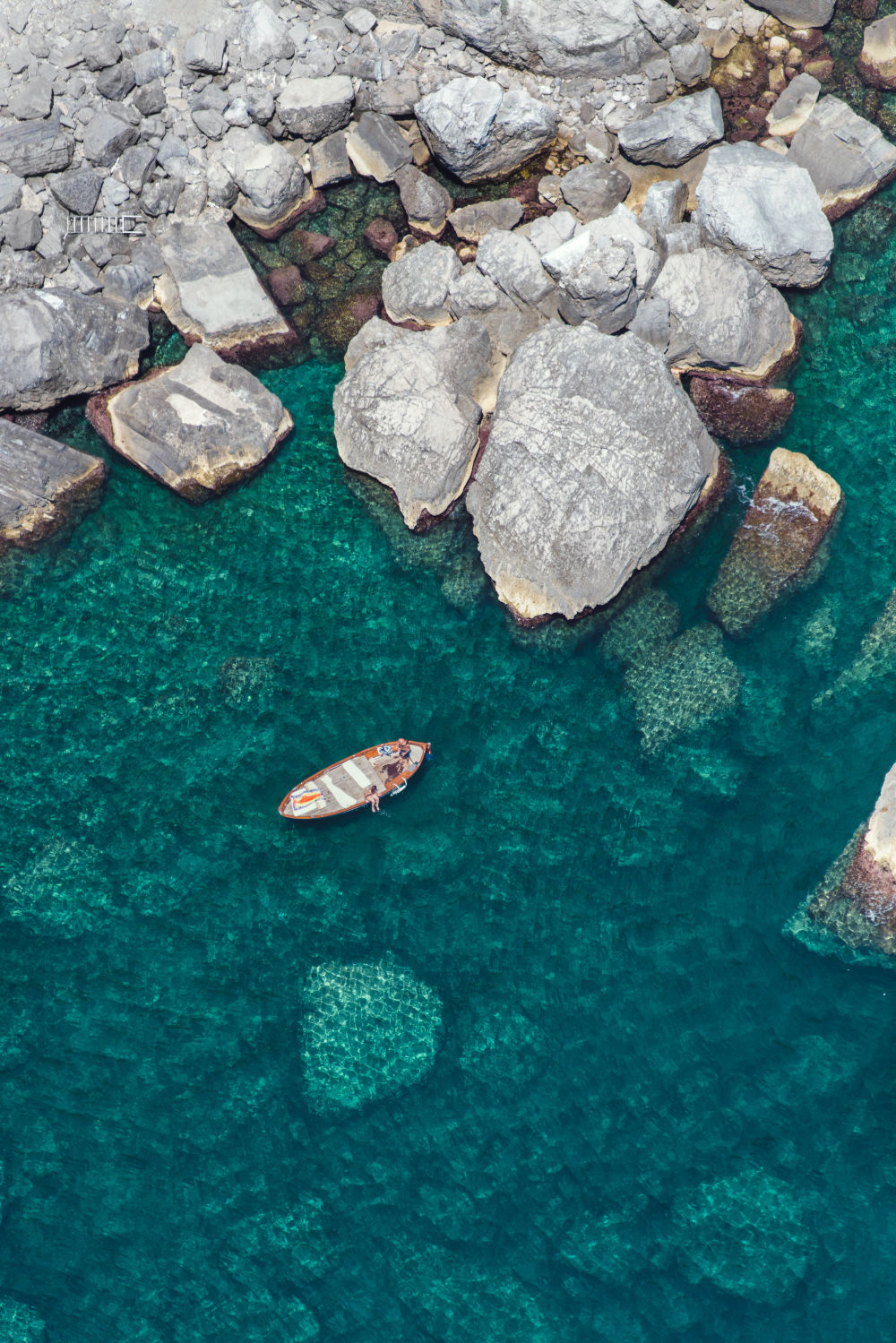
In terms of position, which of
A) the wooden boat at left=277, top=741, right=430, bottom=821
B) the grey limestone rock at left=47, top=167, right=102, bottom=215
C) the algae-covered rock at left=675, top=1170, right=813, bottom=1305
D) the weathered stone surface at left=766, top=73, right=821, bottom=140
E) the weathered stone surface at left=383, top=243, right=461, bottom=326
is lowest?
the algae-covered rock at left=675, top=1170, right=813, bottom=1305

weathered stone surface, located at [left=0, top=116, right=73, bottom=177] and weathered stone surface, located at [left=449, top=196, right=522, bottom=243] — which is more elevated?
weathered stone surface, located at [left=0, top=116, right=73, bottom=177]

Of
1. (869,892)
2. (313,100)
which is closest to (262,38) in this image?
(313,100)

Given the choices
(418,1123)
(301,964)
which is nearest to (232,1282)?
(418,1123)

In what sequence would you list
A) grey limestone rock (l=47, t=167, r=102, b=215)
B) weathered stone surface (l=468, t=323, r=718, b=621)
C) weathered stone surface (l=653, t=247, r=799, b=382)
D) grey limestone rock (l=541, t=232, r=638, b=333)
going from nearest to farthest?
weathered stone surface (l=468, t=323, r=718, b=621)
grey limestone rock (l=541, t=232, r=638, b=333)
weathered stone surface (l=653, t=247, r=799, b=382)
grey limestone rock (l=47, t=167, r=102, b=215)

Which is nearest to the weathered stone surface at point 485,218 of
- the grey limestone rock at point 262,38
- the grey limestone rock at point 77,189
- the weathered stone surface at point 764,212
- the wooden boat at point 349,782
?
the weathered stone surface at point 764,212

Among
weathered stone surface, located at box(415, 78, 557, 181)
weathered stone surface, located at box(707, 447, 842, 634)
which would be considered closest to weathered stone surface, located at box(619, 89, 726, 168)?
weathered stone surface, located at box(415, 78, 557, 181)

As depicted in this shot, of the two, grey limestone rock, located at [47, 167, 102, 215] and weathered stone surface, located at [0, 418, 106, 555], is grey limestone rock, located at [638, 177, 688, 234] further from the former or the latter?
weathered stone surface, located at [0, 418, 106, 555]

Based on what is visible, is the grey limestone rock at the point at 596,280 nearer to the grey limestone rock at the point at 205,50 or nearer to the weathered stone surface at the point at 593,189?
the weathered stone surface at the point at 593,189
